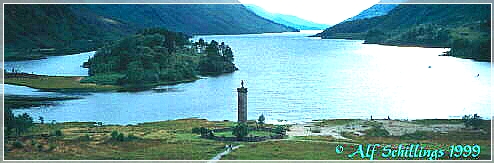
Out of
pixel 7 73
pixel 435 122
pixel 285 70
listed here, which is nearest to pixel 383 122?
pixel 435 122

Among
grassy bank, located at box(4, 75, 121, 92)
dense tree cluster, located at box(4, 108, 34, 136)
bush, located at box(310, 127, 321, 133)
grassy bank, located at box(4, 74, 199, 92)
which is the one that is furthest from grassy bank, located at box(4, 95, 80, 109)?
bush, located at box(310, 127, 321, 133)

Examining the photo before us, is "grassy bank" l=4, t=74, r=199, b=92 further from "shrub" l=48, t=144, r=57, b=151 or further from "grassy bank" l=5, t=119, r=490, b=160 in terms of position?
"shrub" l=48, t=144, r=57, b=151

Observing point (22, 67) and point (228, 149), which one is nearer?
point (228, 149)

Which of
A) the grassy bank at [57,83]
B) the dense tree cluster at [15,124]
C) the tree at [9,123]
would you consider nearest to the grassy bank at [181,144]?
the dense tree cluster at [15,124]

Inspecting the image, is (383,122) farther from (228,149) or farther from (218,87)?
(218,87)

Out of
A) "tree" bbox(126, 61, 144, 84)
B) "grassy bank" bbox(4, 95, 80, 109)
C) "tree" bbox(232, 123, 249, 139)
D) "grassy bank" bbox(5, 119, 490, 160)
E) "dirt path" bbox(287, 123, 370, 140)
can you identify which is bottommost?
"grassy bank" bbox(5, 119, 490, 160)

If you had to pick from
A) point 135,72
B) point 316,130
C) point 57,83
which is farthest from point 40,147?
point 135,72
